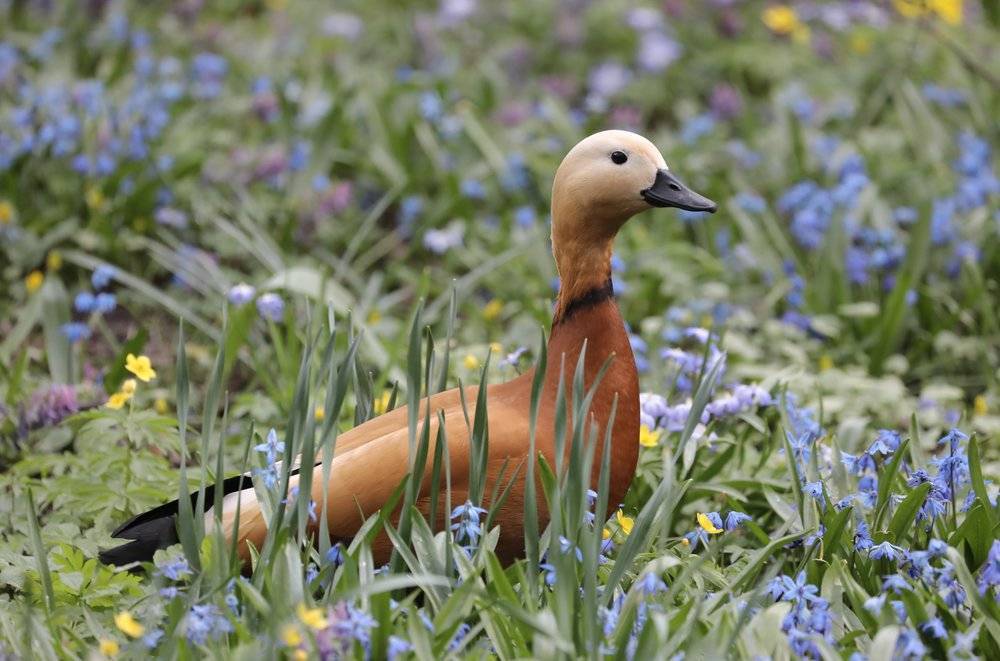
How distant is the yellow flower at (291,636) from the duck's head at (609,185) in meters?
→ 1.08

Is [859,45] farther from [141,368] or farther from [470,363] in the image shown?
[141,368]

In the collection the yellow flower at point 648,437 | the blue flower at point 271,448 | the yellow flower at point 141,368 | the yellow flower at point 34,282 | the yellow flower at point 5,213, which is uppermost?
the yellow flower at point 5,213

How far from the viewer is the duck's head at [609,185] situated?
2.78 meters

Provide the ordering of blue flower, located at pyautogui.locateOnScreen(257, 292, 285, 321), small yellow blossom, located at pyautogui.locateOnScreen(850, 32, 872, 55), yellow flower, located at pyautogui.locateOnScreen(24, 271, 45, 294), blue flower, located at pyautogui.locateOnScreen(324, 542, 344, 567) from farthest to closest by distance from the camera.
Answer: small yellow blossom, located at pyautogui.locateOnScreen(850, 32, 872, 55), yellow flower, located at pyautogui.locateOnScreen(24, 271, 45, 294), blue flower, located at pyautogui.locateOnScreen(257, 292, 285, 321), blue flower, located at pyautogui.locateOnScreen(324, 542, 344, 567)

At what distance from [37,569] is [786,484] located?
1593 mm

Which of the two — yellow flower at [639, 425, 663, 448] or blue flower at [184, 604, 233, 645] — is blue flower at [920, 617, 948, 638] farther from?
blue flower at [184, 604, 233, 645]

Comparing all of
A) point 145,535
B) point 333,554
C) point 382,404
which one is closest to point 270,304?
point 382,404

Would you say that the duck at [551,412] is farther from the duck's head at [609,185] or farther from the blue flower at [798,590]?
the blue flower at [798,590]

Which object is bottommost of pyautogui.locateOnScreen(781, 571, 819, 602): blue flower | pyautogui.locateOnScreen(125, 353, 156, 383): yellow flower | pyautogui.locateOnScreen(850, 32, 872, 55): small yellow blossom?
pyautogui.locateOnScreen(781, 571, 819, 602): blue flower

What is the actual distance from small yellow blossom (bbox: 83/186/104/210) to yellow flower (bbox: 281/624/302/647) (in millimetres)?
2705

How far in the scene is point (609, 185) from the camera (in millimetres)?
2777

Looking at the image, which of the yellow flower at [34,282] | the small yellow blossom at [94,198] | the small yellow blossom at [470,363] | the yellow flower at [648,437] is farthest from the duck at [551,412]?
the small yellow blossom at [94,198]

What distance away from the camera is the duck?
2.63 meters

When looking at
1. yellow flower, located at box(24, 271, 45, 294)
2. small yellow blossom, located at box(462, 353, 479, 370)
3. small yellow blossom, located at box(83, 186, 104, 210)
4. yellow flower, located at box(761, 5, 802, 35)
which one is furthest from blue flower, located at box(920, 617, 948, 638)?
yellow flower, located at box(761, 5, 802, 35)
